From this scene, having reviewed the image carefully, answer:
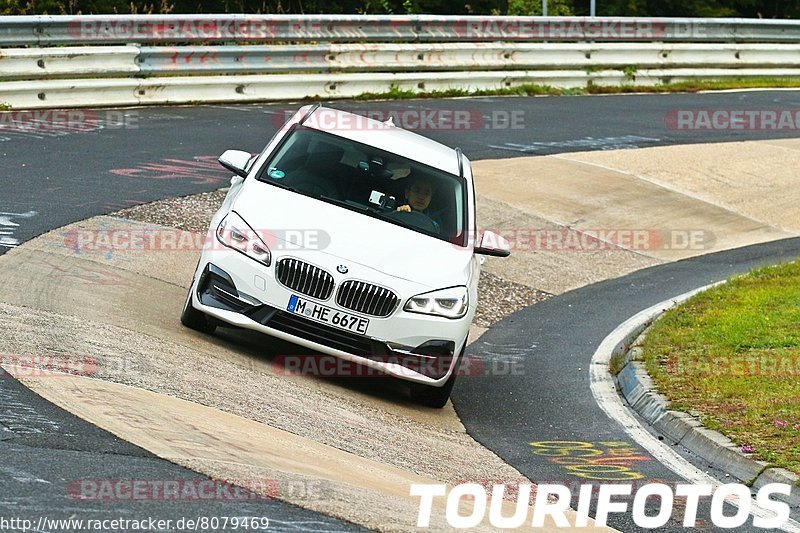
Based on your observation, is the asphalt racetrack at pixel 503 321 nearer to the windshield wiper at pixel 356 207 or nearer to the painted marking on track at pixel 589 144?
the painted marking on track at pixel 589 144

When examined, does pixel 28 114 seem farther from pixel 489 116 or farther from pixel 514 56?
pixel 514 56

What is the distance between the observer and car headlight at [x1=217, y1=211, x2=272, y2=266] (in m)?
8.88

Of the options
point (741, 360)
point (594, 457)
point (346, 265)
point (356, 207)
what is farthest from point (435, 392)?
point (741, 360)

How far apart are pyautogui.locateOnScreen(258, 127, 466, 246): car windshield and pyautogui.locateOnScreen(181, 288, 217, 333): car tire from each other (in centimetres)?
116

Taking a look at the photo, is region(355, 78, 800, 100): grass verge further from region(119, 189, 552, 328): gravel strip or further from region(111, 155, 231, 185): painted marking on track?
region(119, 189, 552, 328): gravel strip

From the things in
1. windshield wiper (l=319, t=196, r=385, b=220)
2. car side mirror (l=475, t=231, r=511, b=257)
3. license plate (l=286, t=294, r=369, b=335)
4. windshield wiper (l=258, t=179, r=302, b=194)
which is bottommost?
license plate (l=286, t=294, r=369, b=335)

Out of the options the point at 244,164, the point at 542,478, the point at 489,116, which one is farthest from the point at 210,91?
the point at 542,478

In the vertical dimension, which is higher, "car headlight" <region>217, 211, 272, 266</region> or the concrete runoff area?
"car headlight" <region>217, 211, 272, 266</region>

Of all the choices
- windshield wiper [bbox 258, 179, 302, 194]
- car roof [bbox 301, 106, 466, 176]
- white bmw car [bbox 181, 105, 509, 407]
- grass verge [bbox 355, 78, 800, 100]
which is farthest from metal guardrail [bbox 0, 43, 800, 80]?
windshield wiper [bbox 258, 179, 302, 194]

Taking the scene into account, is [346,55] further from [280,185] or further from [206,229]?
[280,185]

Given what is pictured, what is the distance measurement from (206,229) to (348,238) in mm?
4526

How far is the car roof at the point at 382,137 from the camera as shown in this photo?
1036 centimetres

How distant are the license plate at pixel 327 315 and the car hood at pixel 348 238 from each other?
0.36m

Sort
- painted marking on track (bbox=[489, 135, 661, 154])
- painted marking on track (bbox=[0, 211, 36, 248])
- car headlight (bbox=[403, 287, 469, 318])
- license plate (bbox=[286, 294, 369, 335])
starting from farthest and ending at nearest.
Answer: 1. painted marking on track (bbox=[489, 135, 661, 154])
2. painted marking on track (bbox=[0, 211, 36, 248])
3. car headlight (bbox=[403, 287, 469, 318])
4. license plate (bbox=[286, 294, 369, 335])
